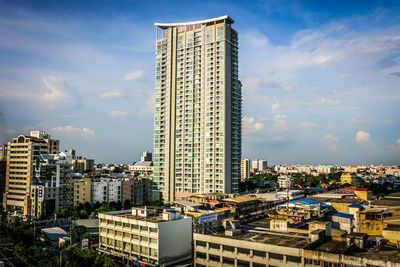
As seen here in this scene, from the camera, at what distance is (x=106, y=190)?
427 ft

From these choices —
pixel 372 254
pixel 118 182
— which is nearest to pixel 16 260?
pixel 372 254

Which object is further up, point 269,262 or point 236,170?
point 236,170

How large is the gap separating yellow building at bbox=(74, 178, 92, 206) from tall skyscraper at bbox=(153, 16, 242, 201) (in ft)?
87.4

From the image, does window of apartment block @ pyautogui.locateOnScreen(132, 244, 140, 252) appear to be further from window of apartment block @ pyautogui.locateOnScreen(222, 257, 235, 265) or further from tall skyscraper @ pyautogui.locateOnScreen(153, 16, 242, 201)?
tall skyscraper @ pyautogui.locateOnScreen(153, 16, 242, 201)

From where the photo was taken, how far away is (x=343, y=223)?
74.1 meters

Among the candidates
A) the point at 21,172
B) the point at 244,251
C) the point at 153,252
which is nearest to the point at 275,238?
the point at 244,251

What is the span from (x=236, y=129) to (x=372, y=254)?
8965 centimetres

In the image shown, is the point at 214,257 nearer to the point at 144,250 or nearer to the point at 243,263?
the point at 243,263

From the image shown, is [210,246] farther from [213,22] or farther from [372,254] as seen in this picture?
[213,22]

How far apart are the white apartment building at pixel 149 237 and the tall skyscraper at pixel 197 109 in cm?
6233

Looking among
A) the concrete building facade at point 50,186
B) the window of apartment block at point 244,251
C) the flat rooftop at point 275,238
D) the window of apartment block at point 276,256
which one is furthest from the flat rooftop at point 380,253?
the concrete building facade at point 50,186

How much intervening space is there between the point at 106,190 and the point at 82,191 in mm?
9442

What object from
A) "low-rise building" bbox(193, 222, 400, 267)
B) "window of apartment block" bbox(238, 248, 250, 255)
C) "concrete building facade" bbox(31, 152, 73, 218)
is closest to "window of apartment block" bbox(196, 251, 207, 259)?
"low-rise building" bbox(193, 222, 400, 267)

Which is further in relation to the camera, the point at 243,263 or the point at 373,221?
the point at 373,221
